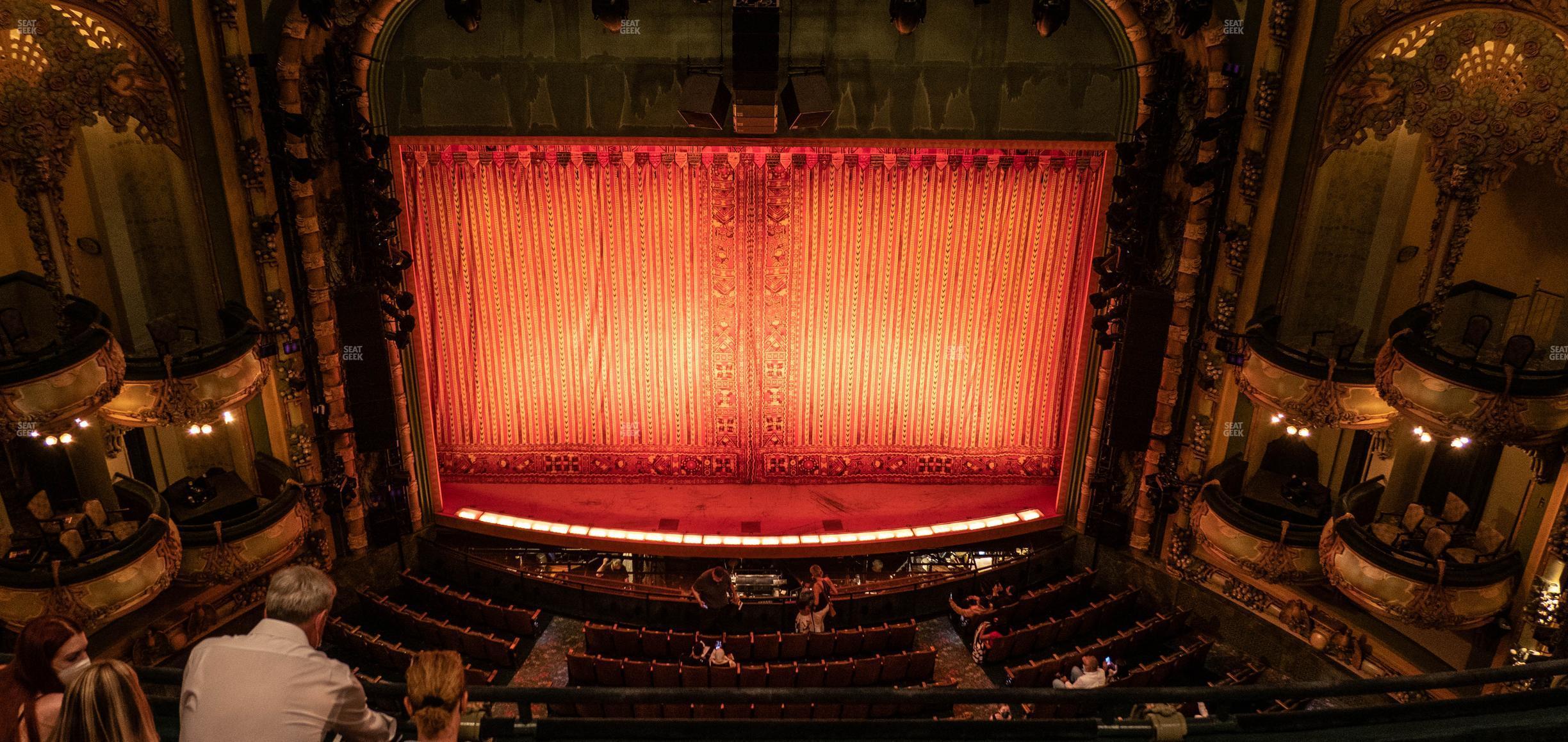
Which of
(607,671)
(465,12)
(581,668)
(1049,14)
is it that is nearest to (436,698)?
(607,671)

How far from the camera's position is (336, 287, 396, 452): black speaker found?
34.1 ft

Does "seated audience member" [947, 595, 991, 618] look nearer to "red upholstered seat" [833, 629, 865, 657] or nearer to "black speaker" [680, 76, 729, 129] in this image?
"red upholstered seat" [833, 629, 865, 657]

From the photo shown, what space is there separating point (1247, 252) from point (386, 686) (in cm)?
922

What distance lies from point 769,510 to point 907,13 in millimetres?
6435

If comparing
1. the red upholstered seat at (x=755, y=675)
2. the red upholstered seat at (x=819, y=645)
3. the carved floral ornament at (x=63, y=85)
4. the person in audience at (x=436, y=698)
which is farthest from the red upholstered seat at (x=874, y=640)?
the carved floral ornament at (x=63, y=85)

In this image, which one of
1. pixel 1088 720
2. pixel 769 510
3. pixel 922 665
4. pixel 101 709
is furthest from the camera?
pixel 769 510

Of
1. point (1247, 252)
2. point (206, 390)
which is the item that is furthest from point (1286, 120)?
point (206, 390)

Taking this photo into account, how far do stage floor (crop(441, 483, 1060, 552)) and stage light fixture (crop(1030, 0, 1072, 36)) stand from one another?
19.5 feet

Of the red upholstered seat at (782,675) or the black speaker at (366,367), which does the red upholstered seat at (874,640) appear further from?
the black speaker at (366,367)

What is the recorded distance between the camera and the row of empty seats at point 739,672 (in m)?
9.34

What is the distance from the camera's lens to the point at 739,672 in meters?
9.34

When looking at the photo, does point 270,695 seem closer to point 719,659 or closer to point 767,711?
point 767,711

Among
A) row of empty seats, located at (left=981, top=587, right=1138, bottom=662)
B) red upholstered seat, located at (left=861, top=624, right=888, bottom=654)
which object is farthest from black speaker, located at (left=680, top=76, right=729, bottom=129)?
row of empty seats, located at (left=981, top=587, right=1138, bottom=662)

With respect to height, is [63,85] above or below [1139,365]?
above
